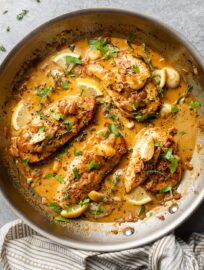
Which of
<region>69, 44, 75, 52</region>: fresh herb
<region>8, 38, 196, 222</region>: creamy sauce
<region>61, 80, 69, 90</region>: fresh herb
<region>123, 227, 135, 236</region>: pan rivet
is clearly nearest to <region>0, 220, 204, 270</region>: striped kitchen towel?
<region>123, 227, 135, 236</region>: pan rivet

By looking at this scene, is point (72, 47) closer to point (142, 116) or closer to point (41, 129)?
point (41, 129)

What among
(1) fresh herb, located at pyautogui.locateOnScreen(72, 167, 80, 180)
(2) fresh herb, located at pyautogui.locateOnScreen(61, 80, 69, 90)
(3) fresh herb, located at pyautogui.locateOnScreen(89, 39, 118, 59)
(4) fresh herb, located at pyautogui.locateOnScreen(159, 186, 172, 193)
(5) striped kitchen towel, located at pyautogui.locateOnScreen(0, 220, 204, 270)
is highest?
(3) fresh herb, located at pyautogui.locateOnScreen(89, 39, 118, 59)

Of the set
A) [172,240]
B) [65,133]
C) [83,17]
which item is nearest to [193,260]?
[172,240]

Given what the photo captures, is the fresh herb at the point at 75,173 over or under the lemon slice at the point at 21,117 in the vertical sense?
under

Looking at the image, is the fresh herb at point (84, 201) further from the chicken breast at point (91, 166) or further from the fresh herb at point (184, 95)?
the fresh herb at point (184, 95)

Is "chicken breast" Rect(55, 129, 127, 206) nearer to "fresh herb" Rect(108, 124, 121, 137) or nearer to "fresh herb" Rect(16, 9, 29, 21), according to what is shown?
"fresh herb" Rect(108, 124, 121, 137)

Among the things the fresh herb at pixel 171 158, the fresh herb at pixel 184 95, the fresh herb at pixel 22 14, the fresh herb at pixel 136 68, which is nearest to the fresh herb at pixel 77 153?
the fresh herb at pixel 171 158

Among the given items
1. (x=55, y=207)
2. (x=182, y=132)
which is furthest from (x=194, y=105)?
(x=55, y=207)
